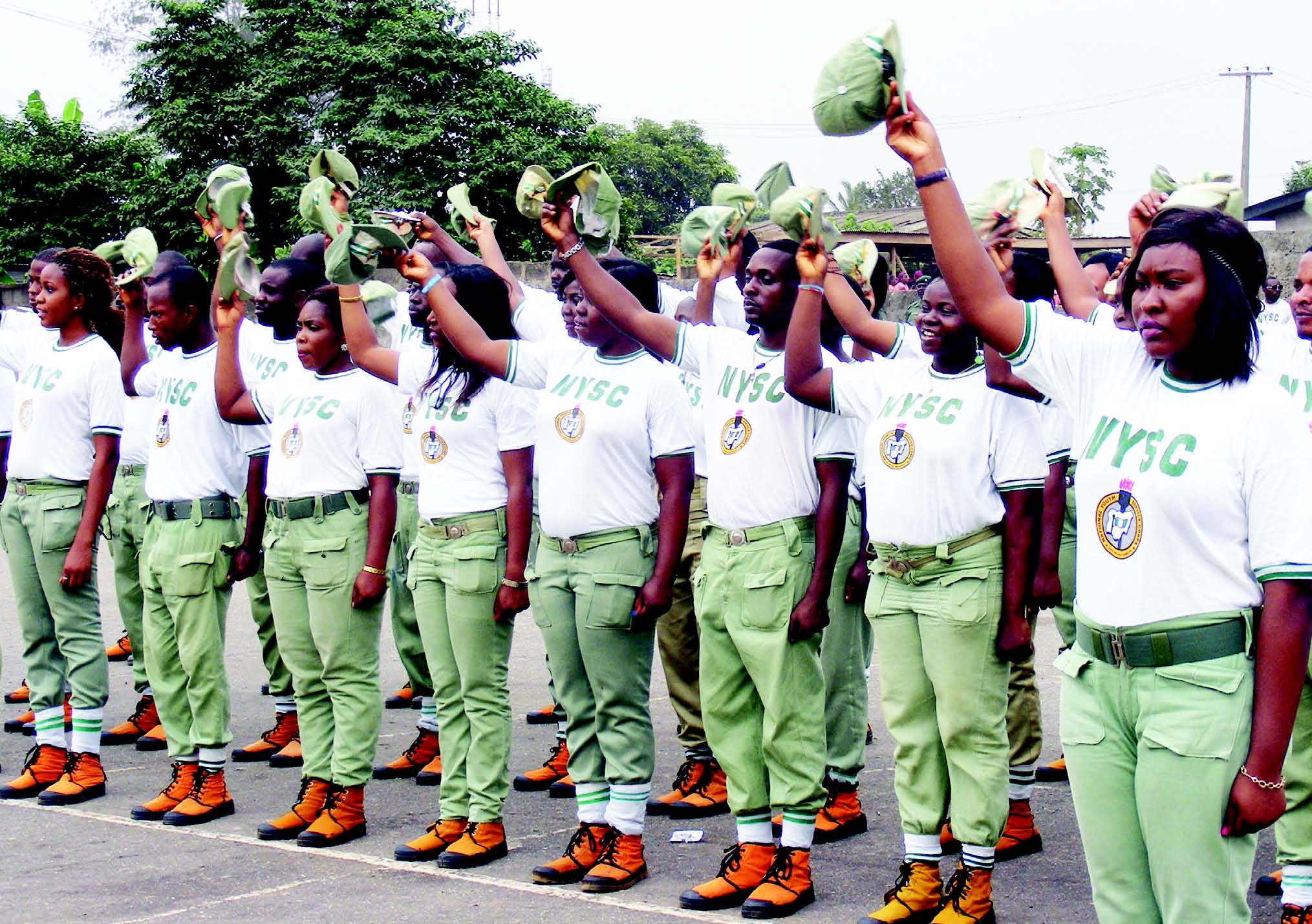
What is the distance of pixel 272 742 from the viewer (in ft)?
25.4

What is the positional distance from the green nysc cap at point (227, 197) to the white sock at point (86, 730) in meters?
2.29

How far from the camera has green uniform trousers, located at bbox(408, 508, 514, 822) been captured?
19.2ft

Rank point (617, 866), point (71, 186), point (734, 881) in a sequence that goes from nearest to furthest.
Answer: point (734, 881) → point (617, 866) → point (71, 186)

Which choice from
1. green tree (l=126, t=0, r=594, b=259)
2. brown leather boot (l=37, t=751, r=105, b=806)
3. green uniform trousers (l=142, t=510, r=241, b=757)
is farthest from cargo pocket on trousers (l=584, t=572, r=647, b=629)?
green tree (l=126, t=0, r=594, b=259)

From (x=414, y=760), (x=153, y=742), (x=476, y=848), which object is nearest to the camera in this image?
(x=476, y=848)

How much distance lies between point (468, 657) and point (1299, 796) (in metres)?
2.86

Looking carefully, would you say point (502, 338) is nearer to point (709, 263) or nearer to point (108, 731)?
point (709, 263)

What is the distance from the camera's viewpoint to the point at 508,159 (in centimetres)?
2814

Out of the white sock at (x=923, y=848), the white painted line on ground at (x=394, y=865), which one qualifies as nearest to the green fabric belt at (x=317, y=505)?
the white painted line on ground at (x=394, y=865)

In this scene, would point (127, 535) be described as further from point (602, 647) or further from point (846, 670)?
point (846, 670)

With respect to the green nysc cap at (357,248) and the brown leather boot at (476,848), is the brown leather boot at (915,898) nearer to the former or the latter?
the brown leather boot at (476,848)

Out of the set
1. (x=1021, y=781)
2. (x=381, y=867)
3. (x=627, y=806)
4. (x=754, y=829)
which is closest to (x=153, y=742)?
(x=381, y=867)

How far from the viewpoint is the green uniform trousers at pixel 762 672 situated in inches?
211

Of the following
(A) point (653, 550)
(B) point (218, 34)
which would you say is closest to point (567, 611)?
(A) point (653, 550)
